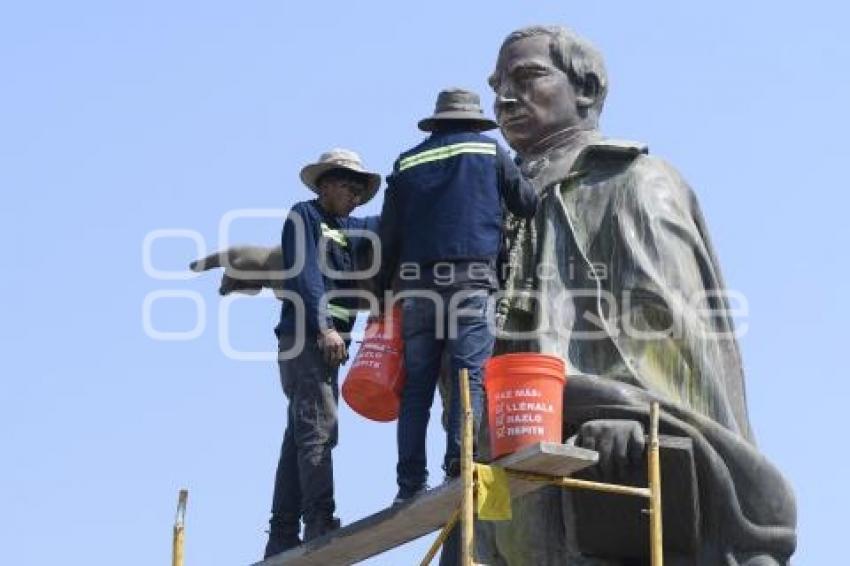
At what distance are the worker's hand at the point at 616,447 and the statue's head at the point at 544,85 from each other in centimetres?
298

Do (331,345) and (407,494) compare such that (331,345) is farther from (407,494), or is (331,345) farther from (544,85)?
(544,85)

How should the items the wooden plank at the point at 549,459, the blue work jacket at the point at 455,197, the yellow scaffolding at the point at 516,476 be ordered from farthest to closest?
the blue work jacket at the point at 455,197, the wooden plank at the point at 549,459, the yellow scaffolding at the point at 516,476

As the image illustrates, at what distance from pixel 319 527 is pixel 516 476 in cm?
222

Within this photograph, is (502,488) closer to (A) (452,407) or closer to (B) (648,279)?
(A) (452,407)

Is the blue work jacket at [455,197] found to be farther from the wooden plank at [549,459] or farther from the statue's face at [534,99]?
the wooden plank at [549,459]

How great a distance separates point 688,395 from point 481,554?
187cm

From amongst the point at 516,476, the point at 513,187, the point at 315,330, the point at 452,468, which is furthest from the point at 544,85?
the point at 516,476

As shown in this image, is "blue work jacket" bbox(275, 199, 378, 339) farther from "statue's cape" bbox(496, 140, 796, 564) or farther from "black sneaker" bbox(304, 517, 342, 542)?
"black sneaker" bbox(304, 517, 342, 542)

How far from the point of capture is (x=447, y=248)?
18.2 meters

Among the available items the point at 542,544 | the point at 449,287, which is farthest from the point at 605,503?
the point at 449,287

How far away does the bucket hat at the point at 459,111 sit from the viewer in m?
18.5

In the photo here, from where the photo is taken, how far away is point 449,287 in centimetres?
1805

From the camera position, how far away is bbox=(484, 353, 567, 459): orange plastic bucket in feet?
55.1

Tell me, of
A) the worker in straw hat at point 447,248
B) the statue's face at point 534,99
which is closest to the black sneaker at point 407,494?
the worker in straw hat at point 447,248
